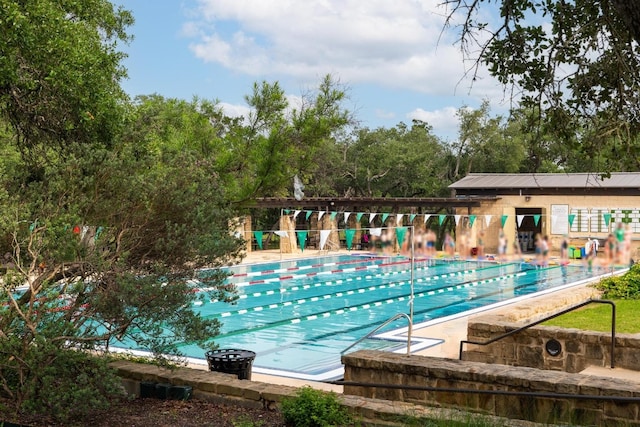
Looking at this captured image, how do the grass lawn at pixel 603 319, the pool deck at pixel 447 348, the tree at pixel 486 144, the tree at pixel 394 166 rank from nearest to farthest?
the pool deck at pixel 447 348 → the grass lawn at pixel 603 319 → the tree at pixel 394 166 → the tree at pixel 486 144

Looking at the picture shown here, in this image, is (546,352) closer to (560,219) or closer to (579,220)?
(579,220)

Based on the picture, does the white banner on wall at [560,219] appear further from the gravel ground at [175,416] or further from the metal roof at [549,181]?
the gravel ground at [175,416]

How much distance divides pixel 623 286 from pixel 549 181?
2010cm

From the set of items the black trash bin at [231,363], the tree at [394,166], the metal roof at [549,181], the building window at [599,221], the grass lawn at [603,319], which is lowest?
the black trash bin at [231,363]

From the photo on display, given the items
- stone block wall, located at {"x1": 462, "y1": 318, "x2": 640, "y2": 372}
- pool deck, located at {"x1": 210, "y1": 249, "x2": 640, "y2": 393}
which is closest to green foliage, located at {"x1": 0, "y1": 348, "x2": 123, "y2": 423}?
pool deck, located at {"x1": 210, "y1": 249, "x2": 640, "y2": 393}

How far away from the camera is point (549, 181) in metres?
32.2

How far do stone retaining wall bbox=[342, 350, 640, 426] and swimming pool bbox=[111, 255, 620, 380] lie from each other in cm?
278

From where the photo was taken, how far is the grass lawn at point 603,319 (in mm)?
9773

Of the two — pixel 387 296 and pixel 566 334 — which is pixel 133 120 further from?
pixel 387 296

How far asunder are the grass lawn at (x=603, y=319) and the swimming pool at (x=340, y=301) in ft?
7.95

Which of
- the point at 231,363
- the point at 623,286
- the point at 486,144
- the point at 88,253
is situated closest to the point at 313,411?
the point at 88,253

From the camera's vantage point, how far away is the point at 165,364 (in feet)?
21.3

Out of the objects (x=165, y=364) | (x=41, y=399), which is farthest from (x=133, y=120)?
(x=41, y=399)

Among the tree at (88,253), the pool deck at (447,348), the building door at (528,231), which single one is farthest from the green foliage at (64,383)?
the building door at (528,231)
